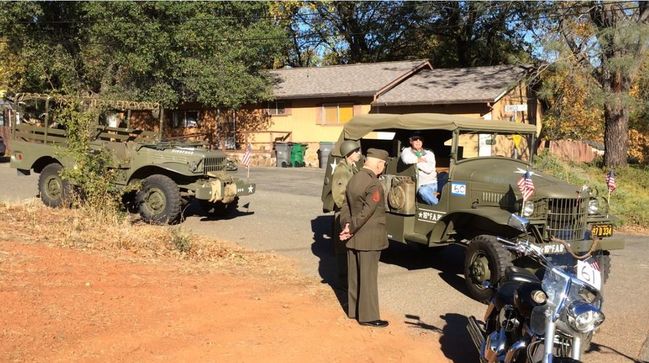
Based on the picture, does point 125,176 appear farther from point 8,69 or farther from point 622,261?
point 8,69

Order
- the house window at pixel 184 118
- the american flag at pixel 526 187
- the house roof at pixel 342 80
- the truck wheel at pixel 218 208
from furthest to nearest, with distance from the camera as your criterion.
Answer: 1. the house window at pixel 184 118
2. the house roof at pixel 342 80
3. the truck wheel at pixel 218 208
4. the american flag at pixel 526 187

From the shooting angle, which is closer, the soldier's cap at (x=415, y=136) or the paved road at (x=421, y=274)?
the paved road at (x=421, y=274)

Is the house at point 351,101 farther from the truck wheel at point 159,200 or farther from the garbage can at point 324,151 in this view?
the truck wheel at point 159,200

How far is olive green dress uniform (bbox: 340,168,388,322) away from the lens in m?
5.64

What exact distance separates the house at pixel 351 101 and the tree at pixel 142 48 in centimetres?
215

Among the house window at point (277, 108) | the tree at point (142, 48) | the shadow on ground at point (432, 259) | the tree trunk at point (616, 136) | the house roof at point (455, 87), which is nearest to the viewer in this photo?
the shadow on ground at point (432, 259)

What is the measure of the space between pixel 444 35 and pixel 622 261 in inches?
1172

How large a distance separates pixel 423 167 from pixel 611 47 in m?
13.4

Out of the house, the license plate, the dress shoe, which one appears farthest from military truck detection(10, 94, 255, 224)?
the house

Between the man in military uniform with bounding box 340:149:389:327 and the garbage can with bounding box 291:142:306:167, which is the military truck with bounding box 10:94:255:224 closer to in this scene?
the man in military uniform with bounding box 340:149:389:327

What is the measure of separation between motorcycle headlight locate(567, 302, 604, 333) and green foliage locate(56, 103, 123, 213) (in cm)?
808

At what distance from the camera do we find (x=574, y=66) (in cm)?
1897

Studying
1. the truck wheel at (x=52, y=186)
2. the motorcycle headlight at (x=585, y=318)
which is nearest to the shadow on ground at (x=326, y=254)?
the motorcycle headlight at (x=585, y=318)

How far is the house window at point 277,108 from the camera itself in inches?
1166
